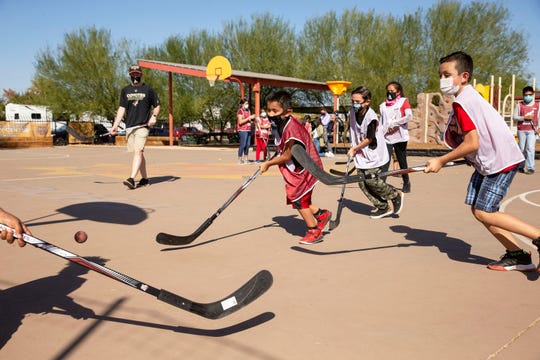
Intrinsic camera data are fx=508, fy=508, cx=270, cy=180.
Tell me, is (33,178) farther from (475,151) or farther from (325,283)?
(475,151)

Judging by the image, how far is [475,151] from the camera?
3.81m

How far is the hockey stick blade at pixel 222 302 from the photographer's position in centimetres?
277

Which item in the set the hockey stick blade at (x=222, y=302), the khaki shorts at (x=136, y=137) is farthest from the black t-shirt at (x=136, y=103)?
the hockey stick blade at (x=222, y=302)

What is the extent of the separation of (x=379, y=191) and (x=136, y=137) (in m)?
4.95

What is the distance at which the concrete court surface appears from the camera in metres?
2.71

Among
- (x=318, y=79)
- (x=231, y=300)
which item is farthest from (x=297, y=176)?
(x=318, y=79)

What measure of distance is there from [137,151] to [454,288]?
6865mm

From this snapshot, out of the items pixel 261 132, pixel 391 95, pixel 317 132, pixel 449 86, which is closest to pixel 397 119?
pixel 391 95

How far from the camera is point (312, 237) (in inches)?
201

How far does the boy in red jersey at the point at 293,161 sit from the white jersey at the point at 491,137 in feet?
5.66

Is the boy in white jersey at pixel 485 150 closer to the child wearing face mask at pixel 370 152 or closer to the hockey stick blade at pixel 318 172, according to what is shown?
the hockey stick blade at pixel 318 172

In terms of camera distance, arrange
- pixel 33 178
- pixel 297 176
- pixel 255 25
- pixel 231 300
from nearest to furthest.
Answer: pixel 231 300, pixel 297 176, pixel 33 178, pixel 255 25

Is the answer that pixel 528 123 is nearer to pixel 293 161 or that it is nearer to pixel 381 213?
pixel 381 213

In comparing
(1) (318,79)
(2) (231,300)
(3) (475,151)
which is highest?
(1) (318,79)
